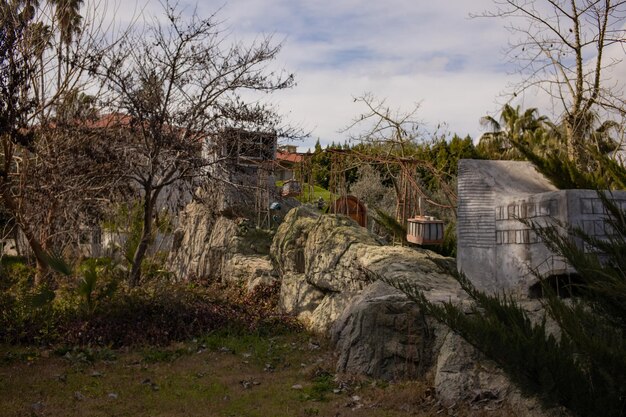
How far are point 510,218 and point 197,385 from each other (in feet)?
13.6

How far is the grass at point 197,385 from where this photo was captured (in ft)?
21.8

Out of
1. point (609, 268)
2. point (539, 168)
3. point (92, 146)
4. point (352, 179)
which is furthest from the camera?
point (352, 179)

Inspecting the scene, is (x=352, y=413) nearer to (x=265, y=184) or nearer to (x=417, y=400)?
(x=417, y=400)

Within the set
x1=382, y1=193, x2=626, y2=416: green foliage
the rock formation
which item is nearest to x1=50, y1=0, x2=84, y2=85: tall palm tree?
the rock formation

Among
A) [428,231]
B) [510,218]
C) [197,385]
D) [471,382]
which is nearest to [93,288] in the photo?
[197,385]

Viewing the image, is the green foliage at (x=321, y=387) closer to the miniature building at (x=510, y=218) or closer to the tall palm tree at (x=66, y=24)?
the miniature building at (x=510, y=218)

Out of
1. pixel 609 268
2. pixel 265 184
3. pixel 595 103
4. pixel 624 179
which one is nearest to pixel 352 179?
pixel 265 184

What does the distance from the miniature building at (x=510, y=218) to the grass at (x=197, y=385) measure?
164 centimetres

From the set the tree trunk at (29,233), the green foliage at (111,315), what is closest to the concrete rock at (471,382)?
the green foliage at (111,315)

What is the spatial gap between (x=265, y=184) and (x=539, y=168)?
22.0 feet

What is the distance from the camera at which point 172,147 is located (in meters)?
11.5

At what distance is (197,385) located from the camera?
7.63 m

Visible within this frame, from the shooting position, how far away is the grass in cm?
664

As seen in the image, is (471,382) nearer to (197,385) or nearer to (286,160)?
(197,385)
